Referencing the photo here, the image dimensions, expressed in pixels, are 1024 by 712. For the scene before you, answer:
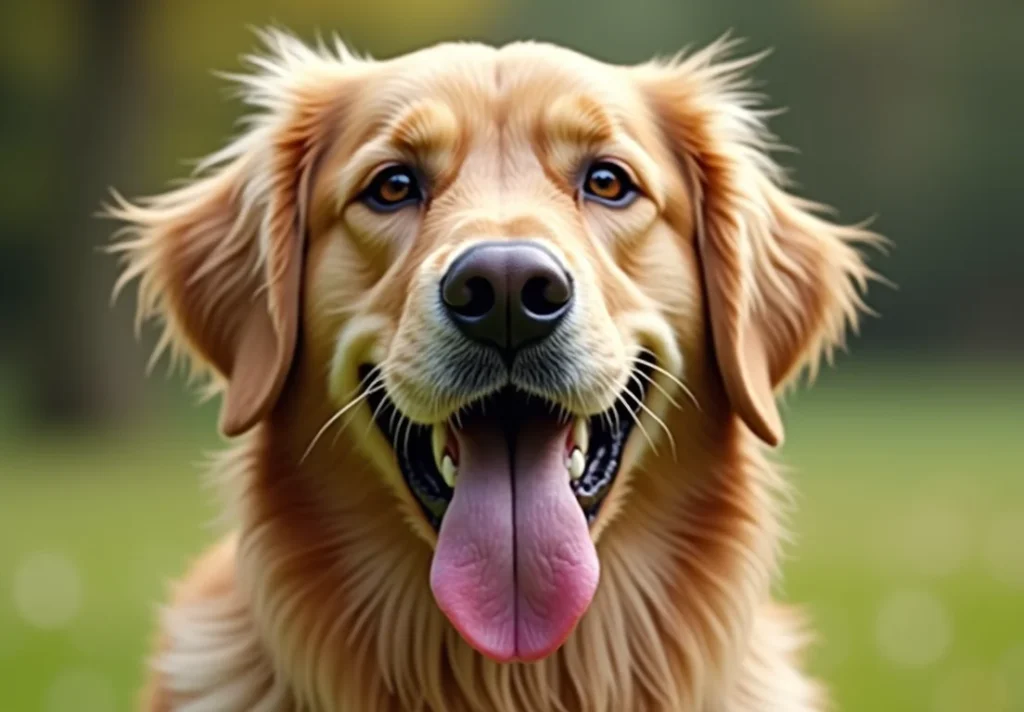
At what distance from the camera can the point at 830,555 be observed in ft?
35.3

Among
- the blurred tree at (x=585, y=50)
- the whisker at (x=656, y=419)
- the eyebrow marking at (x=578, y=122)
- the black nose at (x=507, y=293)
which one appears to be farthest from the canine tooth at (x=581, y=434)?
the blurred tree at (x=585, y=50)

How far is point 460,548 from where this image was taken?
382 cm

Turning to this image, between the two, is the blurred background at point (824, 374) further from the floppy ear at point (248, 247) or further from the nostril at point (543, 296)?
the nostril at point (543, 296)

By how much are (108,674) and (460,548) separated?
399cm

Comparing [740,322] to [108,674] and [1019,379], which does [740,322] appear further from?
[1019,379]

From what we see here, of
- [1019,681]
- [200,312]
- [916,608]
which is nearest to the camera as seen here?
[200,312]

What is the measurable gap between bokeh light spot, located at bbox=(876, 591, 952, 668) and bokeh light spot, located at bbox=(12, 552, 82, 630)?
390 cm

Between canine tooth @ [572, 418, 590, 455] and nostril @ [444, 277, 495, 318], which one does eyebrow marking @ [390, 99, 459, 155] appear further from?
canine tooth @ [572, 418, 590, 455]

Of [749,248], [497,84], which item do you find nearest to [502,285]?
[497,84]

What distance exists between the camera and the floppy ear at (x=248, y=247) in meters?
4.19

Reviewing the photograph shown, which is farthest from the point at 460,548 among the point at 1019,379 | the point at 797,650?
the point at 1019,379

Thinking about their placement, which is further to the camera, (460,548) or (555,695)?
(555,695)

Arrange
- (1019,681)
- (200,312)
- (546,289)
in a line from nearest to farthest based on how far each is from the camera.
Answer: (546,289)
(200,312)
(1019,681)

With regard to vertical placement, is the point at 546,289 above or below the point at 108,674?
above
